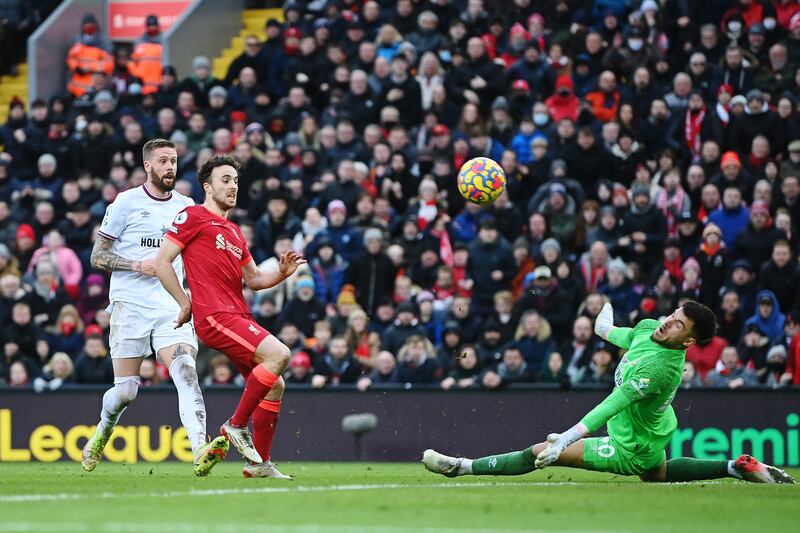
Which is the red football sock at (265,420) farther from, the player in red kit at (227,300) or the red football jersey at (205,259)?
the red football jersey at (205,259)

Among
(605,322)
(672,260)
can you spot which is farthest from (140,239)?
(672,260)

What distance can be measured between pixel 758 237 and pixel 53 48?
1389cm

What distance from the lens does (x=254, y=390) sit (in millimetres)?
10555

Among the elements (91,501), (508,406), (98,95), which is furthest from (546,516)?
(98,95)

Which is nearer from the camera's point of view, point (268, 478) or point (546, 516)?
point (546, 516)

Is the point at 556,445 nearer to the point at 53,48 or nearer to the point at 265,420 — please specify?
the point at 265,420

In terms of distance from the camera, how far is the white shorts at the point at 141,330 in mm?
11602

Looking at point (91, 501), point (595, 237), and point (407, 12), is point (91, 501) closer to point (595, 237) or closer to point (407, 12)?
point (595, 237)

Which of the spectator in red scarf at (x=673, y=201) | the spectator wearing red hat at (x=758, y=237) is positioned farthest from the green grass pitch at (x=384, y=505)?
the spectator in red scarf at (x=673, y=201)

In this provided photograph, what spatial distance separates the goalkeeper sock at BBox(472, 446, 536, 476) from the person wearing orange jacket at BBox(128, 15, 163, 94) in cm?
1583

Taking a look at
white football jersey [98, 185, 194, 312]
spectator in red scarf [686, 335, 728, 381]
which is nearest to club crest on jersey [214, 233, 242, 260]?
white football jersey [98, 185, 194, 312]

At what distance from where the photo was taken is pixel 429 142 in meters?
19.6

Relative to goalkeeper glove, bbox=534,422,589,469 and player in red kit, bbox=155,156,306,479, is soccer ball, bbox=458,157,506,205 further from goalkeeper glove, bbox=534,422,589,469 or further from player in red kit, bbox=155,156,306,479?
goalkeeper glove, bbox=534,422,589,469

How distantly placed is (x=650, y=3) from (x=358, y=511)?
1319 cm
